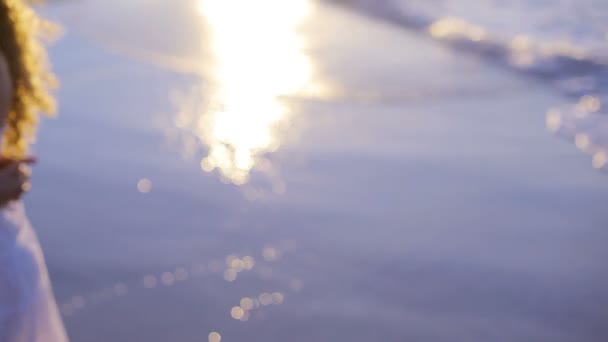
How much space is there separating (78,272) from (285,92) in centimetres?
266

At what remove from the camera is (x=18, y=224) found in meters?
1.86

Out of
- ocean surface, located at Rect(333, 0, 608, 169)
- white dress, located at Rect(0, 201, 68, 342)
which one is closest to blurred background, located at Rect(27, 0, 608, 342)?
ocean surface, located at Rect(333, 0, 608, 169)

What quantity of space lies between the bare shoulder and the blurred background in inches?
51.4

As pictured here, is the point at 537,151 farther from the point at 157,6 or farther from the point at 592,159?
the point at 157,6

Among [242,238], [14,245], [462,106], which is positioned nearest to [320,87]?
[462,106]

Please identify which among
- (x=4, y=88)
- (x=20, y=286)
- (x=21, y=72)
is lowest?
(x=20, y=286)

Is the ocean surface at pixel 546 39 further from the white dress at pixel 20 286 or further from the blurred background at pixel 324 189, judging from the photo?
the white dress at pixel 20 286

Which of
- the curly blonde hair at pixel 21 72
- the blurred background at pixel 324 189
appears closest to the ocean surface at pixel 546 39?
the blurred background at pixel 324 189

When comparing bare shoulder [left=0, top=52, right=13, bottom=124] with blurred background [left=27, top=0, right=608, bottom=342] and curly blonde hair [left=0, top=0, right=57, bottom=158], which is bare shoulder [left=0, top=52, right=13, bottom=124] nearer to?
curly blonde hair [left=0, top=0, right=57, bottom=158]

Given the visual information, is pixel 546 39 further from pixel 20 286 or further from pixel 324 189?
pixel 20 286

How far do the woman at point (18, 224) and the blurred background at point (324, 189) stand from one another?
1.02m

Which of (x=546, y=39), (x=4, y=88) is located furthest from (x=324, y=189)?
(x=546, y=39)

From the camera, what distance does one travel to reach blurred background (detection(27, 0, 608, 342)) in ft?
9.86

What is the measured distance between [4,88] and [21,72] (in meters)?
0.18
